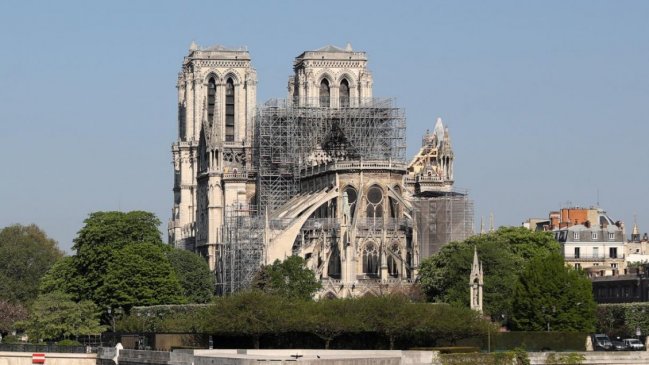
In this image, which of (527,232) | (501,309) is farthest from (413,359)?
(527,232)

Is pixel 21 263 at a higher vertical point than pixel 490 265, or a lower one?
higher

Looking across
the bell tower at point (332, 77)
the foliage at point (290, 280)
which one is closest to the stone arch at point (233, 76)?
the bell tower at point (332, 77)

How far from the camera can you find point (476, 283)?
105m

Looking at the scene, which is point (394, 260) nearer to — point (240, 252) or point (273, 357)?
point (240, 252)

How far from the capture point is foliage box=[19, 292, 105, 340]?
10888cm

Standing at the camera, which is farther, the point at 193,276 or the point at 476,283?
the point at 193,276

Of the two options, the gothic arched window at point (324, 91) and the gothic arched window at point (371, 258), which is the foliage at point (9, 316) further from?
the gothic arched window at point (324, 91)

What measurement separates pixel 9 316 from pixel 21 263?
19.2 metres

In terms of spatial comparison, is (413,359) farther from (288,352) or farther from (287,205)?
(287,205)

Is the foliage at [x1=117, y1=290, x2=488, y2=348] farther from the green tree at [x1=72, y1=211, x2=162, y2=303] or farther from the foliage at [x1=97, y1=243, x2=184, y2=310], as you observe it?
the green tree at [x1=72, y1=211, x2=162, y2=303]

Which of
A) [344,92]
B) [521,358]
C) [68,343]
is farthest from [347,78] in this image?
[521,358]

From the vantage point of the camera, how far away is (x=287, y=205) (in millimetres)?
140375

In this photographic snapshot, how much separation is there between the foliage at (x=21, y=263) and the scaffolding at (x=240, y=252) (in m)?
13.6

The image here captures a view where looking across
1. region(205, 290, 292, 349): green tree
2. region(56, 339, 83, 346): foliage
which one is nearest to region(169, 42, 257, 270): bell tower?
region(56, 339, 83, 346): foliage
